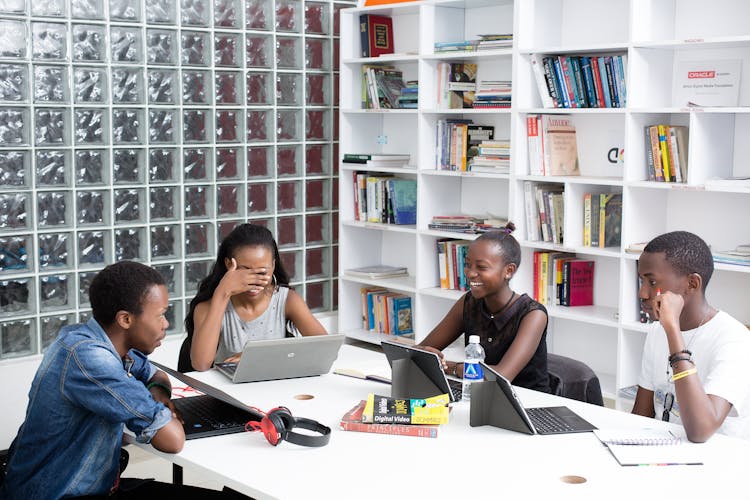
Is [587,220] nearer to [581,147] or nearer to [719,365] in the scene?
[581,147]

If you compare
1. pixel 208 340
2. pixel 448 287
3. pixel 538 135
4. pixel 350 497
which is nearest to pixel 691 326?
pixel 350 497

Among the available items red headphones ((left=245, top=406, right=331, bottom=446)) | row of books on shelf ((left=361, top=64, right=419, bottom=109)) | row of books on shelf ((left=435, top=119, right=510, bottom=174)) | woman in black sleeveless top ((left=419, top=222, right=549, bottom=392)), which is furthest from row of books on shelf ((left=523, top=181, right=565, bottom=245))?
red headphones ((left=245, top=406, right=331, bottom=446))

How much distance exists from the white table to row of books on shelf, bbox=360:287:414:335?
288 centimetres

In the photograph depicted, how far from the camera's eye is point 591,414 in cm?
229

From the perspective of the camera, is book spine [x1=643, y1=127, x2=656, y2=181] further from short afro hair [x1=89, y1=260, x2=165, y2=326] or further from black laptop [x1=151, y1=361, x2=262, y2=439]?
short afro hair [x1=89, y1=260, x2=165, y2=326]

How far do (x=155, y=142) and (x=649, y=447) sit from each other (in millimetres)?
3097

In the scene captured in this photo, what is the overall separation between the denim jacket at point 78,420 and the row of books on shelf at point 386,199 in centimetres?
309

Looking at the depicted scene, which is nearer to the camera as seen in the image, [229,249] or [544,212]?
[229,249]

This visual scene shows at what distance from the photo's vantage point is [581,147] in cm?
446

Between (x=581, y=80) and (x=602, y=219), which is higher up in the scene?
(x=581, y=80)

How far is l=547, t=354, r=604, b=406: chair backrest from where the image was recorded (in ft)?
8.91

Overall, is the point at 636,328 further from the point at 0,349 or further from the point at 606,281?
the point at 0,349

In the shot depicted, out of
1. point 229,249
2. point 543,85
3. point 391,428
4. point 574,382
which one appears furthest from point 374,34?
point 391,428

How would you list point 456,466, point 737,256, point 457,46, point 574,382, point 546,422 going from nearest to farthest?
point 456,466, point 546,422, point 574,382, point 737,256, point 457,46
